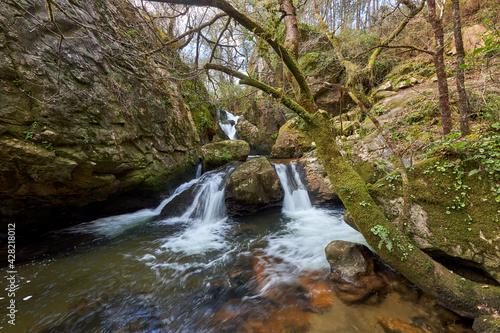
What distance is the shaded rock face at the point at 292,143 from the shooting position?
916 cm

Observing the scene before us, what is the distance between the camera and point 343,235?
4422 mm

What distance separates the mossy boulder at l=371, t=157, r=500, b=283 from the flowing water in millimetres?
810

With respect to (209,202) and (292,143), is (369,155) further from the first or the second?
(209,202)

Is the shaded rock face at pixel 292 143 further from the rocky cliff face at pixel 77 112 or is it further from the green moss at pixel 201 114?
the rocky cliff face at pixel 77 112

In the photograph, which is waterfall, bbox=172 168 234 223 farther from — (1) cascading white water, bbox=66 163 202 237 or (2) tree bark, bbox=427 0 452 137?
(2) tree bark, bbox=427 0 452 137

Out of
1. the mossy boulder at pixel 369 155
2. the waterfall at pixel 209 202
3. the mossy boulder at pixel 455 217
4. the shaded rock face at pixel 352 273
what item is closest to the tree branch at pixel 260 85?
the mossy boulder at pixel 455 217

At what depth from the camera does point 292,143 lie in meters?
9.41

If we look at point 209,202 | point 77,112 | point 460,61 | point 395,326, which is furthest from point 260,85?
point 209,202

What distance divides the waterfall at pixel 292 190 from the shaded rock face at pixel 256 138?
8250mm

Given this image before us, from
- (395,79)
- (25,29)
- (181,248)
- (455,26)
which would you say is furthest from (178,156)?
(395,79)

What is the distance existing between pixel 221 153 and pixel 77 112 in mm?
5077

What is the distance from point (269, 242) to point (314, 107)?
10.8ft

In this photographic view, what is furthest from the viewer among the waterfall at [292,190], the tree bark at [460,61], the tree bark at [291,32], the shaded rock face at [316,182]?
the waterfall at [292,190]

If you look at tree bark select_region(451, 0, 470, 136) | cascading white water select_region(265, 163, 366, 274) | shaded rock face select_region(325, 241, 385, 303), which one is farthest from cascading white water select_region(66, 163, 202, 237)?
tree bark select_region(451, 0, 470, 136)
